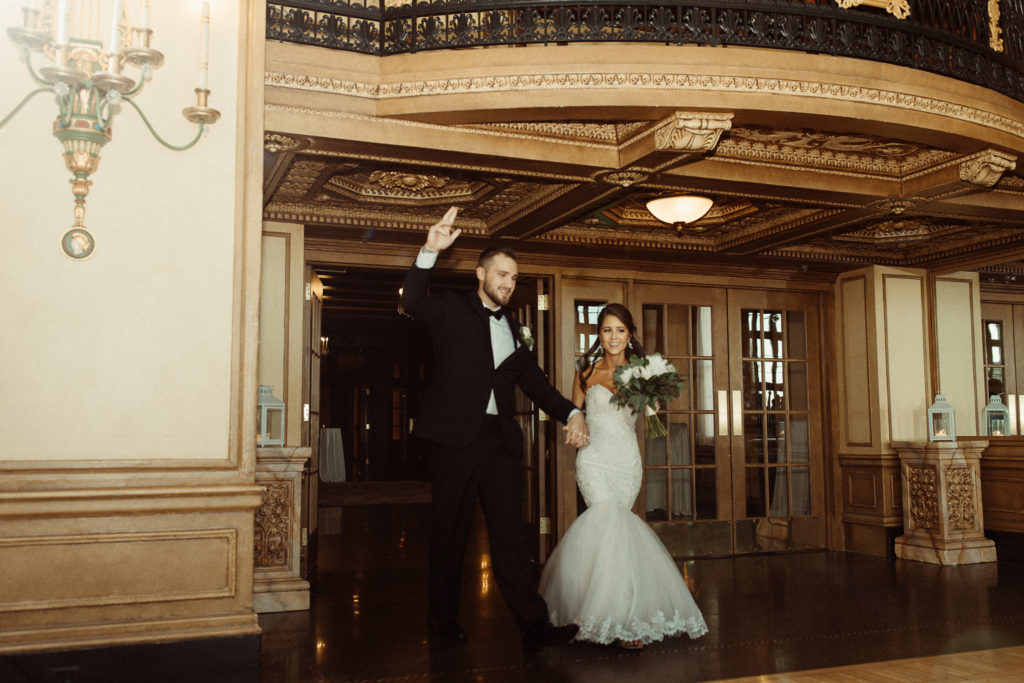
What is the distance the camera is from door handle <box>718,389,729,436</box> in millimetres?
7023

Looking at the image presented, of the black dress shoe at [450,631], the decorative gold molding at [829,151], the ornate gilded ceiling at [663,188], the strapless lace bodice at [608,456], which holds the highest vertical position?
the decorative gold molding at [829,151]

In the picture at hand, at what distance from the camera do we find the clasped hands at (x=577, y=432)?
3.80 meters

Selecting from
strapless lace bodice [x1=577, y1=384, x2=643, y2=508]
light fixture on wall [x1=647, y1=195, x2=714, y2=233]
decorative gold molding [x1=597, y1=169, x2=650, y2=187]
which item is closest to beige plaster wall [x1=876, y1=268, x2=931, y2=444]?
light fixture on wall [x1=647, y1=195, x2=714, y2=233]

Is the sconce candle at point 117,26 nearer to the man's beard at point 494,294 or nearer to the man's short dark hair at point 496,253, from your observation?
the man's short dark hair at point 496,253

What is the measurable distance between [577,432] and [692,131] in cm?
147

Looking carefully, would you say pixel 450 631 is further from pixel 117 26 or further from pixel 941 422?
pixel 941 422

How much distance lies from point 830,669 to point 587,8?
3.02 m

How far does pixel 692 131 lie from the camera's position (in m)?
3.93

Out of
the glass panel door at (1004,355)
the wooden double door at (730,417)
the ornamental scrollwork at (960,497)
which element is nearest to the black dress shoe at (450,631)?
the wooden double door at (730,417)

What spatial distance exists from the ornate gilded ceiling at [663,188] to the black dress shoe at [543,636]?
7.28 feet

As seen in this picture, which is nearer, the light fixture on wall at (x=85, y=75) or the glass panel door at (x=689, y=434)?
the light fixture on wall at (x=85, y=75)

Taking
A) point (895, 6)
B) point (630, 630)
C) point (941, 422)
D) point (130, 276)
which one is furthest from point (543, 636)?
point (941, 422)

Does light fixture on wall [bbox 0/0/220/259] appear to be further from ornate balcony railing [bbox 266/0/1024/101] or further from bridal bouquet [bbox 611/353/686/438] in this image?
bridal bouquet [bbox 611/353/686/438]

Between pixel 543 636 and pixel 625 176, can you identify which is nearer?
pixel 543 636
